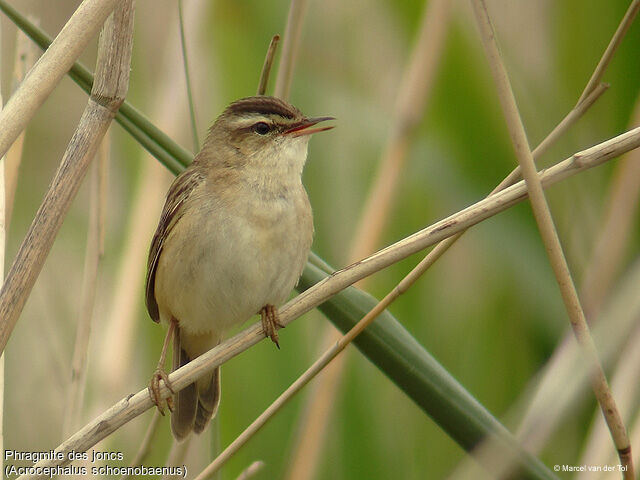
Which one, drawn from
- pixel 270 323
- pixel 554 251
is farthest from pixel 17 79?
pixel 554 251

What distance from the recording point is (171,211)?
292 centimetres

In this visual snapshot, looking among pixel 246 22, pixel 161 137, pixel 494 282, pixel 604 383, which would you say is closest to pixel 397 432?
pixel 494 282

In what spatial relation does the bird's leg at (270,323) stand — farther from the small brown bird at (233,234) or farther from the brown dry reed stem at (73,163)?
the brown dry reed stem at (73,163)

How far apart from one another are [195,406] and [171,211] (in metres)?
0.70

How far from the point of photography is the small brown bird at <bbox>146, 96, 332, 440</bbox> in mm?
2701

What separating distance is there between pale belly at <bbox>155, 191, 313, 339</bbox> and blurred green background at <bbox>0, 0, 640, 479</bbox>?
0.27 metres

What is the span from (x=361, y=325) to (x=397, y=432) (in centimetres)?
96

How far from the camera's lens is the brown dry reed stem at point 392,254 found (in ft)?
6.33

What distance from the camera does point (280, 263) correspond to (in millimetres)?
2684

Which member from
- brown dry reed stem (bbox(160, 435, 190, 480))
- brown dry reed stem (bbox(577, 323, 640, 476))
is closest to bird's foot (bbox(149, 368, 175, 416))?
brown dry reed stem (bbox(160, 435, 190, 480))

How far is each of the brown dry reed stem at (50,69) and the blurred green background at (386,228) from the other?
135 centimetres

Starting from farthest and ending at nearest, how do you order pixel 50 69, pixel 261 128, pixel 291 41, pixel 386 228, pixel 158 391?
pixel 386 228 → pixel 261 128 → pixel 291 41 → pixel 158 391 → pixel 50 69

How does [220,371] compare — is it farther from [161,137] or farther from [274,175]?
[161,137]

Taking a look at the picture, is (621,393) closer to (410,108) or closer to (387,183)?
(387,183)
